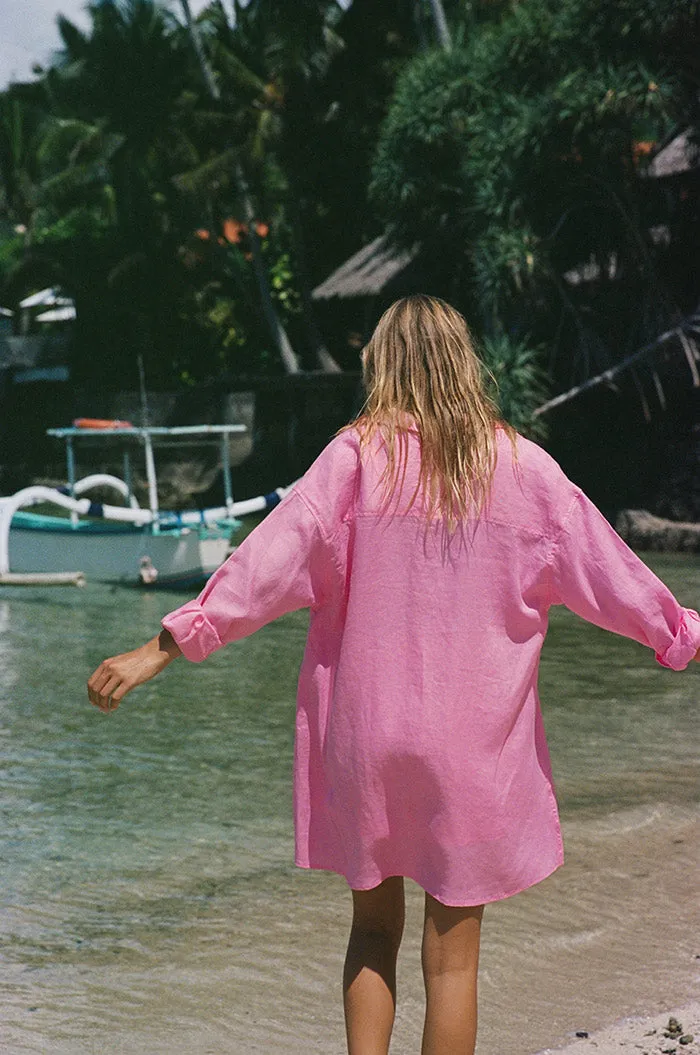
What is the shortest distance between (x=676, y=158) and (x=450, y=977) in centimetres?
1832

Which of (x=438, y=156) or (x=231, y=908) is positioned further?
(x=438, y=156)

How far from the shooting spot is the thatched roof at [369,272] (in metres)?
24.5

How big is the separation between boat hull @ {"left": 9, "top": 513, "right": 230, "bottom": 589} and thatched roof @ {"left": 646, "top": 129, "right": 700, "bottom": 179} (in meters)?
8.20

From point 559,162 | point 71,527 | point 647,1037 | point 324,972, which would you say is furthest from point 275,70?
point 647,1037

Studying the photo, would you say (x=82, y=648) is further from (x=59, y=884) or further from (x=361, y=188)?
(x=361, y=188)

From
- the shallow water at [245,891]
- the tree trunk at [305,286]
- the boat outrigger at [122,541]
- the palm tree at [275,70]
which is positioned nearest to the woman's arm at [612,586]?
the shallow water at [245,891]

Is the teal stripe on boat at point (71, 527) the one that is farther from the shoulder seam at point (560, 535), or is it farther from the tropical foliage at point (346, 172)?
the shoulder seam at point (560, 535)

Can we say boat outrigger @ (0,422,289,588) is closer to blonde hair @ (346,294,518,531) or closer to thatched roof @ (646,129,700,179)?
thatched roof @ (646,129,700,179)

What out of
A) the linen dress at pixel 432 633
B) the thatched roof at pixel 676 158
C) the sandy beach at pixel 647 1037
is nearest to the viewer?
the linen dress at pixel 432 633

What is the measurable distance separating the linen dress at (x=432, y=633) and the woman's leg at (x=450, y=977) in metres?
0.06

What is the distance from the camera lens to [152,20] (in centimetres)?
3241

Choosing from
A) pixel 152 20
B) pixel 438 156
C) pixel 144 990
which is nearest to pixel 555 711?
pixel 144 990

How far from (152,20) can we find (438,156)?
48.9 ft

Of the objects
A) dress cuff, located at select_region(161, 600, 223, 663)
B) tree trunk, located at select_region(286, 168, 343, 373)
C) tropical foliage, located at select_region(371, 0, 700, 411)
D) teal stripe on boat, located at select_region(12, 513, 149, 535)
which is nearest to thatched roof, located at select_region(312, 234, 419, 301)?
tree trunk, located at select_region(286, 168, 343, 373)
